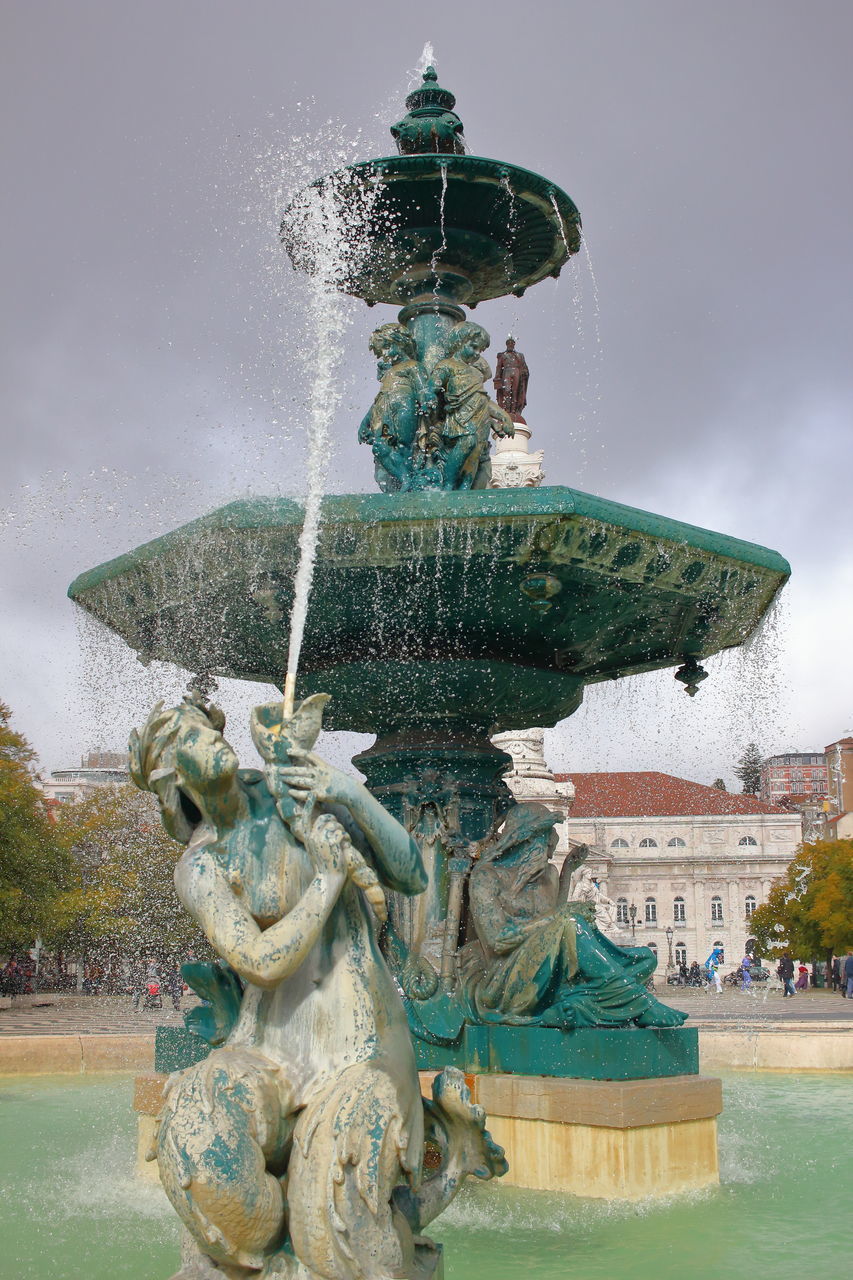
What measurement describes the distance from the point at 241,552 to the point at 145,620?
110 cm

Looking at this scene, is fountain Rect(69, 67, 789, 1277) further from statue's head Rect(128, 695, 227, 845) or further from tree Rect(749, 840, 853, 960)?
tree Rect(749, 840, 853, 960)

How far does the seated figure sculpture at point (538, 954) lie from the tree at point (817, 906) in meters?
42.5

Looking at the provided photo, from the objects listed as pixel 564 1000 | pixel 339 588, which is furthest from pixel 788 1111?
pixel 339 588

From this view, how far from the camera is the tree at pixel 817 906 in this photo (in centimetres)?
4616

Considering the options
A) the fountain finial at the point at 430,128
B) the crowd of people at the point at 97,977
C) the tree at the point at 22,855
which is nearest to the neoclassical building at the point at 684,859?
the crowd of people at the point at 97,977

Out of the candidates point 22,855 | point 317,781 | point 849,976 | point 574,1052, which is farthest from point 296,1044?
point 849,976

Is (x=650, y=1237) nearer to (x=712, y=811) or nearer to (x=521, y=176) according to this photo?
(x=521, y=176)

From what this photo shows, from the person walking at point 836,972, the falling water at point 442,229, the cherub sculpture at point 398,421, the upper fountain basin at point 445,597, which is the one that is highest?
the falling water at point 442,229

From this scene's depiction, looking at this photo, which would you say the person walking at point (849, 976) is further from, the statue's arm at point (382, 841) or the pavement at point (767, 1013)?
the statue's arm at point (382, 841)

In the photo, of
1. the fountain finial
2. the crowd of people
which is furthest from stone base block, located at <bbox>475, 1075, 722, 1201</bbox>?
the crowd of people

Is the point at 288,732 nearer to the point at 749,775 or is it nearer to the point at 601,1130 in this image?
the point at 601,1130

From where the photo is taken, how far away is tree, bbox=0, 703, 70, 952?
2992 centimetres

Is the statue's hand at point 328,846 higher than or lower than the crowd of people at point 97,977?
higher

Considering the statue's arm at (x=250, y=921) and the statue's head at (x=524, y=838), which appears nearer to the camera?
the statue's arm at (x=250, y=921)
